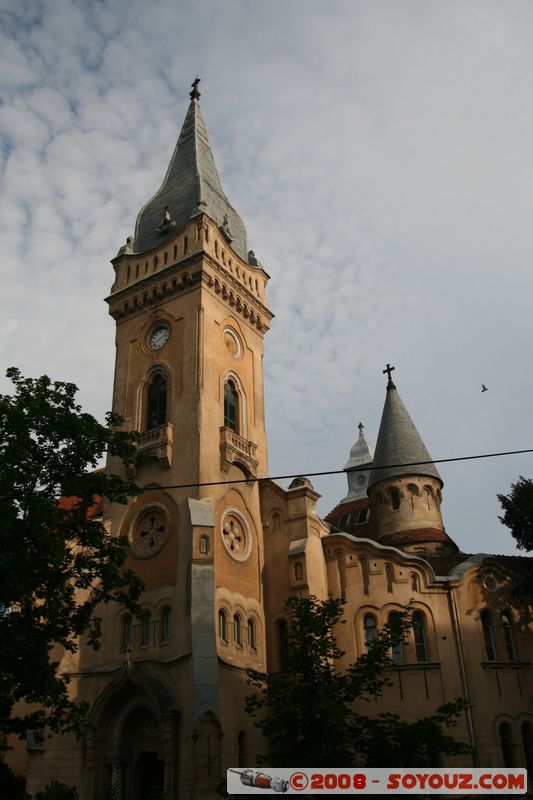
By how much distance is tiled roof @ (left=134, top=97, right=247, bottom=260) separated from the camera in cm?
4081

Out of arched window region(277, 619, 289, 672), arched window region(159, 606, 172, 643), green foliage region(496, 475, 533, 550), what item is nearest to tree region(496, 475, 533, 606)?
green foliage region(496, 475, 533, 550)

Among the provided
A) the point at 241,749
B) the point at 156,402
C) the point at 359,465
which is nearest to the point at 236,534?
the point at 156,402

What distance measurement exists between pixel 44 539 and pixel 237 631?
1322 centimetres

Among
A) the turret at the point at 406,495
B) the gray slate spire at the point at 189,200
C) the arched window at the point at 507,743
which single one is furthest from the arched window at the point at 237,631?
the gray slate spire at the point at 189,200

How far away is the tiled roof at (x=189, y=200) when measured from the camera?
134 ft

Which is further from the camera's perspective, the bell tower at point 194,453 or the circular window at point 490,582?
the circular window at point 490,582

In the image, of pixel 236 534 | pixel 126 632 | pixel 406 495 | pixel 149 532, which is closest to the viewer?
pixel 126 632

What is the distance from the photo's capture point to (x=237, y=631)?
3070 centimetres

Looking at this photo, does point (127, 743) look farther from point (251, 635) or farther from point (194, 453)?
point (194, 453)

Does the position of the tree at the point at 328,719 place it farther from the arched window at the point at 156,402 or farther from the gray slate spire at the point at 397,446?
the gray slate spire at the point at 397,446

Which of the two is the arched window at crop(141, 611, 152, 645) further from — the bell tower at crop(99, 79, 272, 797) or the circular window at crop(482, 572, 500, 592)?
the circular window at crop(482, 572, 500, 592)

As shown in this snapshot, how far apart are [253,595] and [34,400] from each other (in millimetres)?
14567

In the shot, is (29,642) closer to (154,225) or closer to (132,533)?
(132,533)

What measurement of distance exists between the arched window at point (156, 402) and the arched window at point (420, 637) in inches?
539
